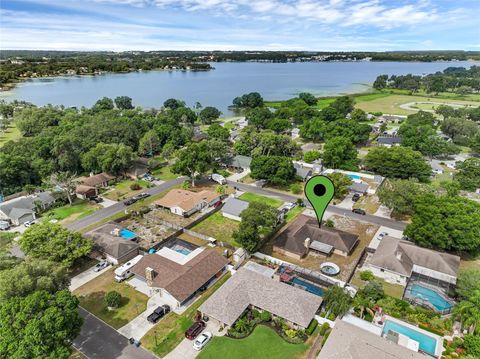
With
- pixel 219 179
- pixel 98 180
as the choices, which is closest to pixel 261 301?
pixel 219 179

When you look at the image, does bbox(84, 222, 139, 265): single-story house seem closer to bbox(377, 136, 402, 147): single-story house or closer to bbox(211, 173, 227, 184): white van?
bbox(211, 173, 227, 184): white van

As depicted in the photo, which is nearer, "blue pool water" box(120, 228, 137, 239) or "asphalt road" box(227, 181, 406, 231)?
"blue pool water" box(120, 228, 137, 239)

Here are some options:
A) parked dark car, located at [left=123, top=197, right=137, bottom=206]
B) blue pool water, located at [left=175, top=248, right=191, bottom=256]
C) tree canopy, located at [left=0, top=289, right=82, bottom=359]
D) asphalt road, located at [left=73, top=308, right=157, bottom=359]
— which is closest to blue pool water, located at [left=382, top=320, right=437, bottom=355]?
asphalt road, located at [left=73, top=308, right=157, bottom=359]

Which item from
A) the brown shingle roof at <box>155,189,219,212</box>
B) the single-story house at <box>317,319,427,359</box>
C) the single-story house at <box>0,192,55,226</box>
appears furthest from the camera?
the brown shingle roof at <box>155,189,219,212</box>

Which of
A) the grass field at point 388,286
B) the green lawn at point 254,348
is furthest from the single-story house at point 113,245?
the grass field at point 388,286

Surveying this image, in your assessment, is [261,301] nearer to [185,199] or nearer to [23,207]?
[185,199]
